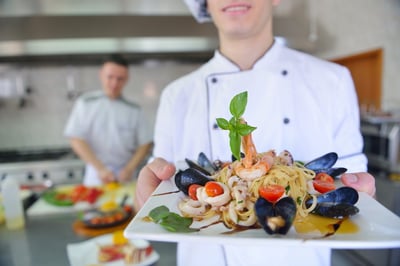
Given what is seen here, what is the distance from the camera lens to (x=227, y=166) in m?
0.71

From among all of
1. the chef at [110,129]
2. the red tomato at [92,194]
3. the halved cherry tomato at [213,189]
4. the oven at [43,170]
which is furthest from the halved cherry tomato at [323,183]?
the oven at [43,170]

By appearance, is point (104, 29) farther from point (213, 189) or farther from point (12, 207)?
point (213, 189)

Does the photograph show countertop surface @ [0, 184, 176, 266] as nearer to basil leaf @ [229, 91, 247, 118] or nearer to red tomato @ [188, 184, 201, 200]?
red tomato @ [188, 184, 201, 200]

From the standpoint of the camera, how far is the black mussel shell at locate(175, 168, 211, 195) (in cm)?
66

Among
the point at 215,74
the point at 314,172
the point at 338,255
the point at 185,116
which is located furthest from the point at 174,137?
the point at 338,255

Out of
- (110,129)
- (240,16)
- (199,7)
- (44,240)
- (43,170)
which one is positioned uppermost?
(199,7)

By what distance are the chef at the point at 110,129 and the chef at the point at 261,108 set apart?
146cm

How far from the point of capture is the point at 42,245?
1.18 m

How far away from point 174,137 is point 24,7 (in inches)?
115

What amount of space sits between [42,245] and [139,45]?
2.07 m

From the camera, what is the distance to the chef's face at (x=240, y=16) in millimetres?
833

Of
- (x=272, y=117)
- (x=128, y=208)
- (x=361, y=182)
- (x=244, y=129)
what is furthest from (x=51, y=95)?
(x=361, y=182)

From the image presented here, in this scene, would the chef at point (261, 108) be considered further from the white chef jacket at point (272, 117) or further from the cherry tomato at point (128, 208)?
the cherry tomato at point (128, 208)

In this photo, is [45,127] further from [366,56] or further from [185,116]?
[366,56]
